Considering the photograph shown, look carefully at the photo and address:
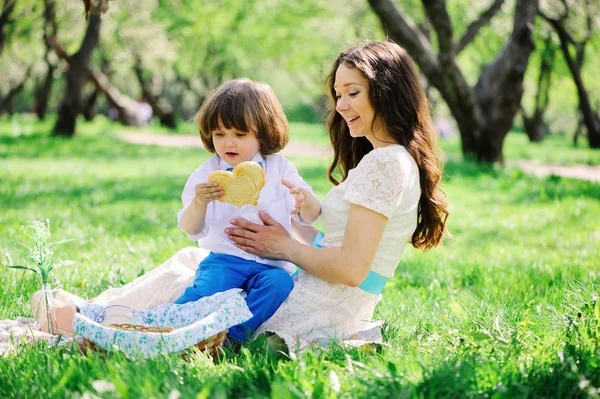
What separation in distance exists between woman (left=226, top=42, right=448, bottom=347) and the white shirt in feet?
0.44

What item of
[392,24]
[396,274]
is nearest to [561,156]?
[392,24]

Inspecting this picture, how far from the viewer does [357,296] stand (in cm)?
318

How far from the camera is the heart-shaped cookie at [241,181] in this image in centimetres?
310

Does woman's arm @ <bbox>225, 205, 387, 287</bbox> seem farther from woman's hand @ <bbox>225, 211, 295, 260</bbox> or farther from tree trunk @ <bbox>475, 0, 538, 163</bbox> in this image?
tree trunk @ <bbox>475, 0, 538, 163</bbox>

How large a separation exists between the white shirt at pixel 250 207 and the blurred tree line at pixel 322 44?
4.09 feet

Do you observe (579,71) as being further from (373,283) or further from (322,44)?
(373,283)

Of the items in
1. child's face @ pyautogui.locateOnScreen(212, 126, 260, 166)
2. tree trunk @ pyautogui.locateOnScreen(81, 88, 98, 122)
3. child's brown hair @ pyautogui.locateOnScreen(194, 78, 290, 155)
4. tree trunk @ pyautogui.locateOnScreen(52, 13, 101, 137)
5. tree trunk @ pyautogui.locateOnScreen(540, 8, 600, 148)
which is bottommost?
tree trunk @ pyautogui.locateOnScreen(81, 88, 98, 122)

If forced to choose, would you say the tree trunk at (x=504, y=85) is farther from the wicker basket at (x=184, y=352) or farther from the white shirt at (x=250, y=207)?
the wicker basket at (x=184, y=352)

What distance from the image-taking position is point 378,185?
2.93 m

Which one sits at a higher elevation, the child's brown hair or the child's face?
the child's brown hair

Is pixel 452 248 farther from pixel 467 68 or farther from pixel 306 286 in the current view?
pixel 467 68

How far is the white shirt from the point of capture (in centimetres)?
333

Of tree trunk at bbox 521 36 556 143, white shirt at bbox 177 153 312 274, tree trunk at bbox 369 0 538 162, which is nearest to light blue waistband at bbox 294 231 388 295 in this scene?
white shirt at bbox 177 153 312 274

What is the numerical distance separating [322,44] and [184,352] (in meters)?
29.4
